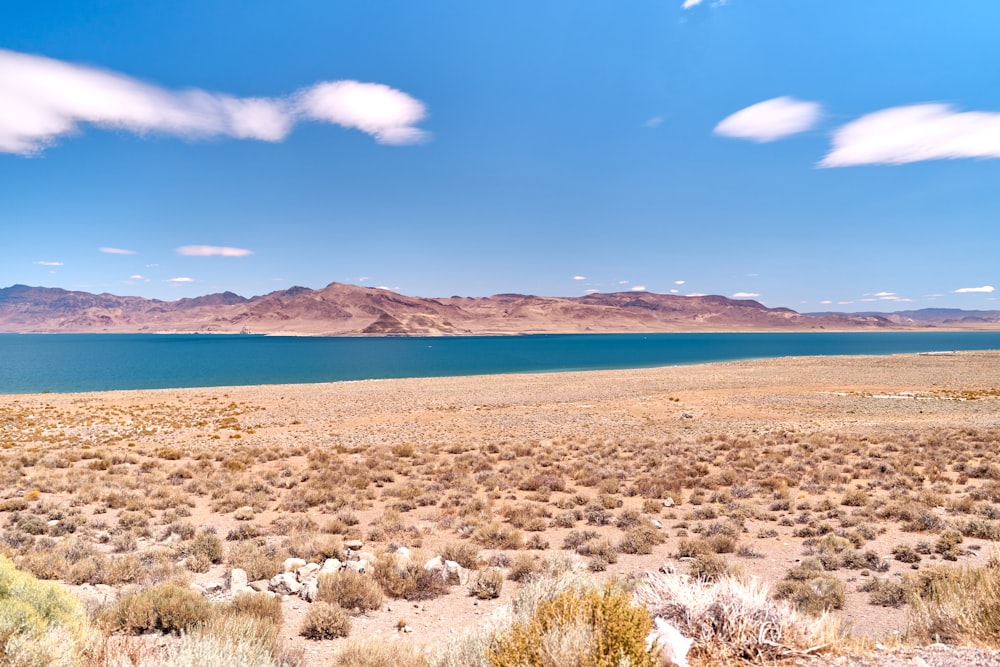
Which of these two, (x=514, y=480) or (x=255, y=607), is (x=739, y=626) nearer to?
(x=255, y=607)

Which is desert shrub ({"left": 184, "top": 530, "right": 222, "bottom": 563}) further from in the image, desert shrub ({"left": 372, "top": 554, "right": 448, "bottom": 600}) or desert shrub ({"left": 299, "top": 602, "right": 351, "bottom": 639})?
desert shrub ({"left": 299, "top": 602, "right": 351, "bottom": 639})

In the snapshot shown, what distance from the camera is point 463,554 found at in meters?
8.83

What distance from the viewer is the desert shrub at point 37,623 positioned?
12.4 feet

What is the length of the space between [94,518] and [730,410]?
30445mm

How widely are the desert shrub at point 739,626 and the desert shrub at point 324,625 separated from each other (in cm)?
378

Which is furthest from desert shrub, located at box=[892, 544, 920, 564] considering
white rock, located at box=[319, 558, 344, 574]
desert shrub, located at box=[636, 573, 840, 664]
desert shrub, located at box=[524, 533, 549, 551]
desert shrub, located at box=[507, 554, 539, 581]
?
white rock, located at box=[319, 558, 344, 574]

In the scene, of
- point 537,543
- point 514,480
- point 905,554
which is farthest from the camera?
point 514,480

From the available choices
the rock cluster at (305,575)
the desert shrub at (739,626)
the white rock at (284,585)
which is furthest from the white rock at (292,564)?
the desert shrub at (739,626)

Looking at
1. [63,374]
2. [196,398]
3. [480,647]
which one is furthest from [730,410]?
[63,374]

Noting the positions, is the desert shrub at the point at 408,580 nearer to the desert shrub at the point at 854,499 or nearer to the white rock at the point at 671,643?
the white rock at the point at 671,643

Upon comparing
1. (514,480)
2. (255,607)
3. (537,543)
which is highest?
(255,607)

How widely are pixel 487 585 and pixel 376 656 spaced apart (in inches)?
116

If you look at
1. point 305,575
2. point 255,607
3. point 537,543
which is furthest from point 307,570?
point 537,543

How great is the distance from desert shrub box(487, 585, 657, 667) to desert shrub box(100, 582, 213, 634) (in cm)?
386
